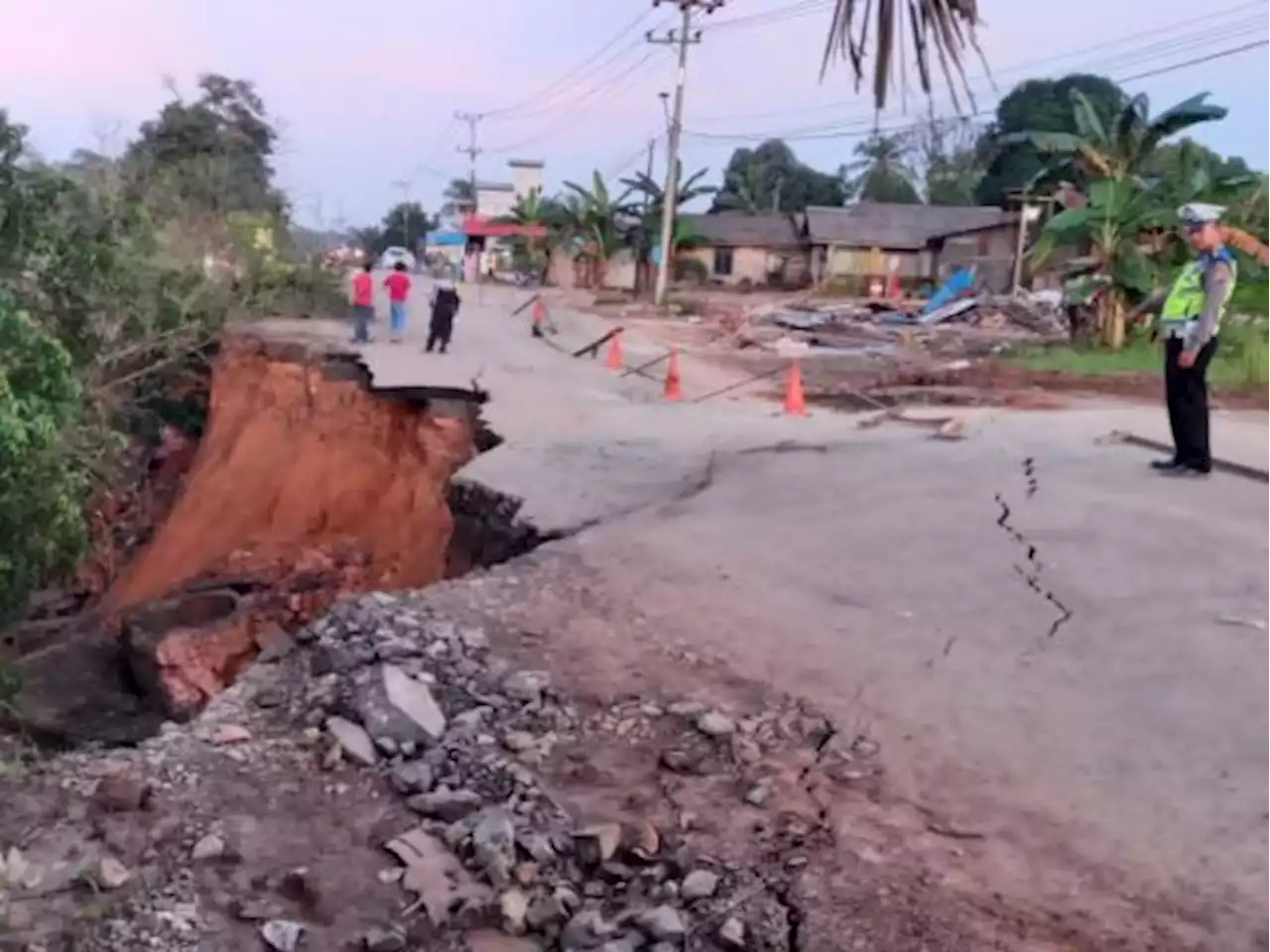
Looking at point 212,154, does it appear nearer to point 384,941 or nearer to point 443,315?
point 443,315

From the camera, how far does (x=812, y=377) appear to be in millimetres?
20438

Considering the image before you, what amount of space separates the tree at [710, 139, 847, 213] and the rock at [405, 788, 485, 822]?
68074mm

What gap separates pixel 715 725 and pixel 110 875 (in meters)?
1.88

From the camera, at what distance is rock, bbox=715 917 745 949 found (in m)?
3.46

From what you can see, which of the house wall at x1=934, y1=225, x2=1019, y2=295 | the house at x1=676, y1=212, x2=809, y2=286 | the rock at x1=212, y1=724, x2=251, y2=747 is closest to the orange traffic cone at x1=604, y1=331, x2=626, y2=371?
the rock at x1=212, y1=724, x2=251, y2=747

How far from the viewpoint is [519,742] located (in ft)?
15.2

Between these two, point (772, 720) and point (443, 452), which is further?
point (443, 452)

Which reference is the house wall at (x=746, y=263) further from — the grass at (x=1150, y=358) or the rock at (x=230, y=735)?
the rock at (x=230, y=735)

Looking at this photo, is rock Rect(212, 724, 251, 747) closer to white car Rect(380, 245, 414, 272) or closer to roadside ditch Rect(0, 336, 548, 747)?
roadside ditch Rect(0, 336, 548, 747)

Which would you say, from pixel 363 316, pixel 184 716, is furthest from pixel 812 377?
pixel 184 716

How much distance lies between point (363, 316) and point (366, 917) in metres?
18.3

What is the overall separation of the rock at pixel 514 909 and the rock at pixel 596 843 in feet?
0.69

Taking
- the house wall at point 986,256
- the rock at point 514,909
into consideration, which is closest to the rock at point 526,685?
the rock at point 514,909

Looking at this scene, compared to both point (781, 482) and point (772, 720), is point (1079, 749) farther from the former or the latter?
point (781, 482)
